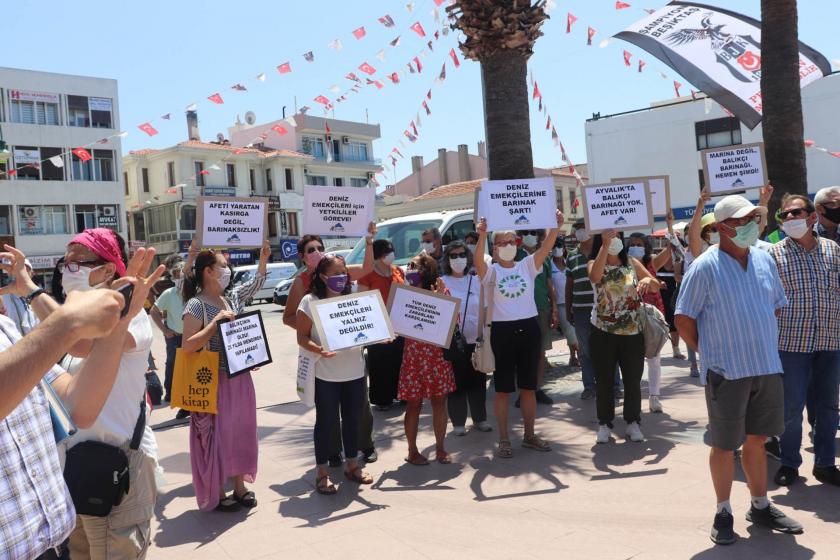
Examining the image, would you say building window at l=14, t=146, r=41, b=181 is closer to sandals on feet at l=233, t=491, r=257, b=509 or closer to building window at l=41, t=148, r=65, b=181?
building window at l=41, t=148, r=65, b=181

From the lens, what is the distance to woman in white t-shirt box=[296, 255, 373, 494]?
5.33 metres

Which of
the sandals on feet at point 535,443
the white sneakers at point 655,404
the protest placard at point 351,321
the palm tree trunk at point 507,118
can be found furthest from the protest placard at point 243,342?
the palm tree trunk at point 507,118

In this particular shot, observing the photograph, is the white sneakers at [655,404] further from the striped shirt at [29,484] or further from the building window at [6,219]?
the building window at [6,219]

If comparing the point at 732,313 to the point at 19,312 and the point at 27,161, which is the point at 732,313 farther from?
the point at 27,161

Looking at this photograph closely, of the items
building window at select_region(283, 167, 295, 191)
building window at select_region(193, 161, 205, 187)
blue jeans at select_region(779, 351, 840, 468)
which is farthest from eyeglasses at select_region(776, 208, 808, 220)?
building window at select_region(283, 167, 295, 191)

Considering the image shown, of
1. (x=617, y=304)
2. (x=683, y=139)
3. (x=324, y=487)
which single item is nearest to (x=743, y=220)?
(x=617, y=304)

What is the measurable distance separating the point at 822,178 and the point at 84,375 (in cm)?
3220

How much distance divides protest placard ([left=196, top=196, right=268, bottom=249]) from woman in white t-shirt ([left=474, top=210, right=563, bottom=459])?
5.89ft

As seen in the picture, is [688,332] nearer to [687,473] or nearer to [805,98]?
[687,473]

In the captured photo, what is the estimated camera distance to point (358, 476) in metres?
5.42

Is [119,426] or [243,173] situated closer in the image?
[119,426]

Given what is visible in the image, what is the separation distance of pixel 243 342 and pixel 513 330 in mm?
2183

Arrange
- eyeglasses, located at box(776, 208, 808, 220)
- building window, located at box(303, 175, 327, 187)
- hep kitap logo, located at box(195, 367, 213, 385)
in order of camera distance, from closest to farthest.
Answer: eyeglasses, located at box(776, 208, 808, 220) < hep kitap logo, located at box(195, 367, 213, 385) < building window, located at box(303, 175, 327, 187)

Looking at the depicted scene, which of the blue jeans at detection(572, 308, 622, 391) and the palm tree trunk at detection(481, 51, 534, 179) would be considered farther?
the palm tree trunk at detection(481, 51, 534, 179)
